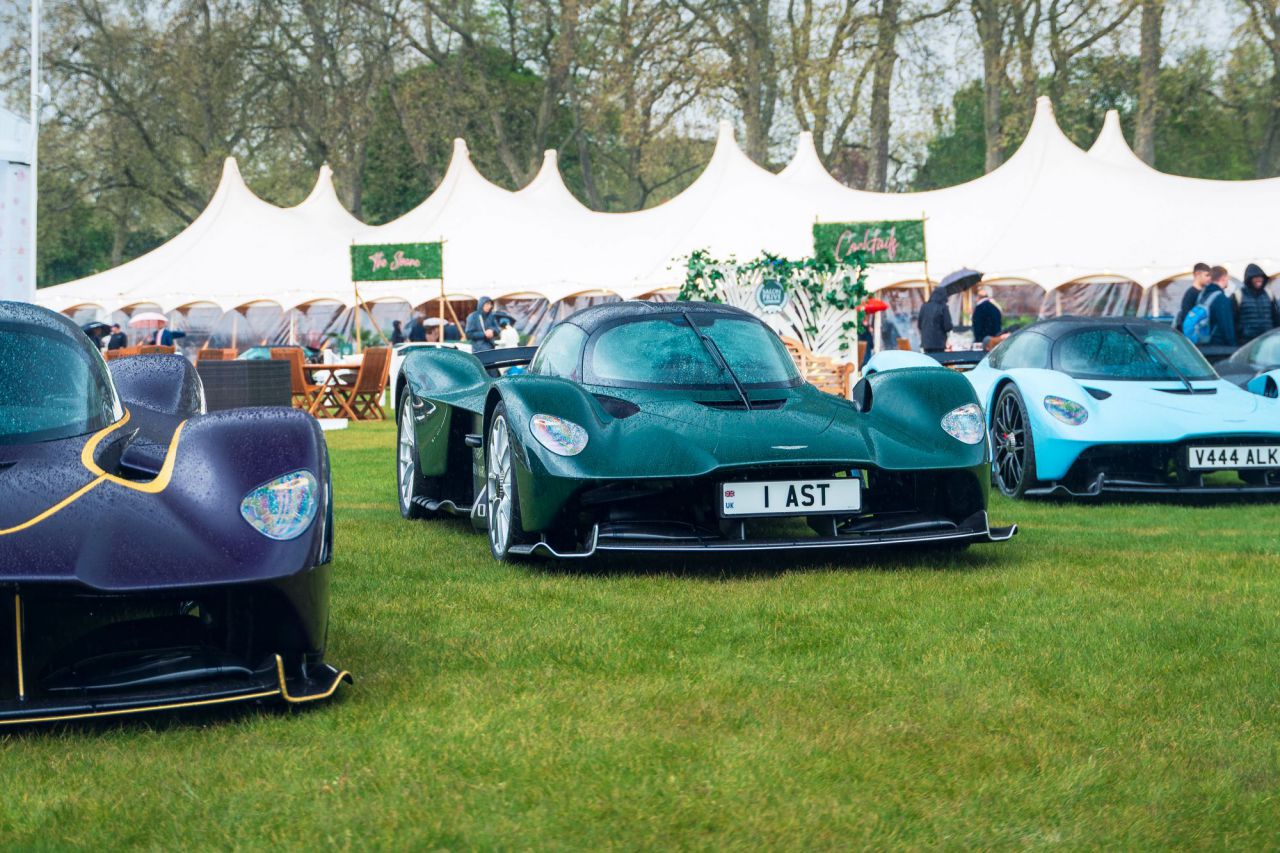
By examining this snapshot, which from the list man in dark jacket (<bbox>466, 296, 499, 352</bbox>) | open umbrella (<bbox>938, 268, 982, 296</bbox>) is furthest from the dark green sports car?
man in dark jacket (<bbox>466, 296, 499, 352</bbox>)

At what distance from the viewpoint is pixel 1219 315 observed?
14367 mm

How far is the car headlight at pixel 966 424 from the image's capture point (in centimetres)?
676

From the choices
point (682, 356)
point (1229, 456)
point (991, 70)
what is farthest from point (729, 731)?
point (991, 70)

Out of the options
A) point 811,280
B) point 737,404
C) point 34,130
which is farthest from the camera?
point 811,280

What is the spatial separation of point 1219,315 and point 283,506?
12.3 metres

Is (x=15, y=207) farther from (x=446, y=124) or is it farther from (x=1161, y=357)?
(x=446, y=124)

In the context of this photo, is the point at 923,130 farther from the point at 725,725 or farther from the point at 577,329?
the point at 725,725

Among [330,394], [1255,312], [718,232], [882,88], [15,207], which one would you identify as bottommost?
[330,394]

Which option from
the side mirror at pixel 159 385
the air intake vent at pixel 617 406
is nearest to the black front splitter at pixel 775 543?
the air intake vent at pixel 617 406

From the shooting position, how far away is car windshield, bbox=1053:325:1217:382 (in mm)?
9820

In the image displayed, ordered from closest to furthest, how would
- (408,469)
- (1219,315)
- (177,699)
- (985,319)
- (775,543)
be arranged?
(177,699), (775,543), (408,469), (1219,315), (985,319)

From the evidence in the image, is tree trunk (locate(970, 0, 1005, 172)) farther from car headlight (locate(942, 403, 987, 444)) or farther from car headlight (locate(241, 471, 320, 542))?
car headlight (locate(241, 471, 320, 542))

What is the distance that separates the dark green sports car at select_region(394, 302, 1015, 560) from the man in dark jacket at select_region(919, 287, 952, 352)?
30.5 ft

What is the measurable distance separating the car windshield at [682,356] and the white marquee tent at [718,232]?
47.4 ft
